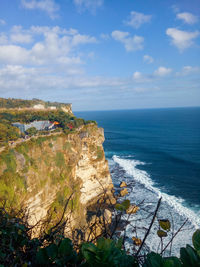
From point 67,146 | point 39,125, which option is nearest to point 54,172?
point 67,146

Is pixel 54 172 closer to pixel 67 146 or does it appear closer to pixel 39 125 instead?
pixel 67 146

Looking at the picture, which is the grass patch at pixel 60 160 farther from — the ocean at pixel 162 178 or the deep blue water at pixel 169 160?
the deep blue water at pixel 169 160

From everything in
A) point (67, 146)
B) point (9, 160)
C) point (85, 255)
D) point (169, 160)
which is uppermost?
point (85, 255)

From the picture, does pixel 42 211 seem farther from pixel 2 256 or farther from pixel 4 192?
pixel 2 256

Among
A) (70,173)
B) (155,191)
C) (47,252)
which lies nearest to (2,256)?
(47,252)

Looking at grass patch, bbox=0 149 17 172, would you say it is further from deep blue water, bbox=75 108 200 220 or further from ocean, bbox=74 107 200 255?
deep blue water, bbox=75 108 200 220

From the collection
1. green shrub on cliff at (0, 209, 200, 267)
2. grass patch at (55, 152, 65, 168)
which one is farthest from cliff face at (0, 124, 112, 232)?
green shrub on cliff at (0, 209, 200, 267)
